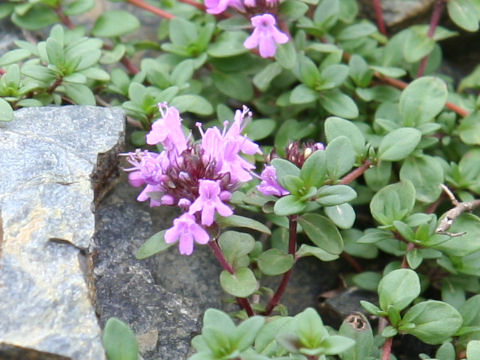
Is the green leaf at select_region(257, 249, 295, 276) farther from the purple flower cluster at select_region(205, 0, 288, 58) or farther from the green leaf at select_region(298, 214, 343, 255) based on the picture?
the purple flower cluster at select_region(205, 0, 288, 58)

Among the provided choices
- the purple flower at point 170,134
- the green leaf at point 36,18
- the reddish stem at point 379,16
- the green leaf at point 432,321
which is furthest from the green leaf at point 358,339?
the green leaf at point 36,18

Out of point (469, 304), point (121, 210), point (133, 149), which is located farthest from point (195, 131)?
point (469, 304)

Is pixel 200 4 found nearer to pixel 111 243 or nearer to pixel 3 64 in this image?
pixel 3 64

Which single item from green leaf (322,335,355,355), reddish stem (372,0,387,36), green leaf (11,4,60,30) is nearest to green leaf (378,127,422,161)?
green leaf (322,335,355,355)

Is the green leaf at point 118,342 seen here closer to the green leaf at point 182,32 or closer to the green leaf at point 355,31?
the green leaf at point 182,32

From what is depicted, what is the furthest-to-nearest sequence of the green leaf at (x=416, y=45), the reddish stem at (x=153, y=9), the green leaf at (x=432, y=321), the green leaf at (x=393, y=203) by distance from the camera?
the reddish stem at (x=153, y=9)
the green leaf at (x=416, y=45)
the green leaf at (x=393, y=203)
the green leaf at (x=432, y=321)

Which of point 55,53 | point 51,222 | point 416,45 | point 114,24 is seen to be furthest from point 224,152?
point 416,45

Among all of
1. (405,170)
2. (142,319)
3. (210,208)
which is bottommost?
(142,319)
